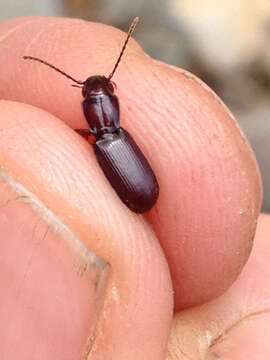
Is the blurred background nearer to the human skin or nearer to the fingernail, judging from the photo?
the human skin

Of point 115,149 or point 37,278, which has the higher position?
point 115,149

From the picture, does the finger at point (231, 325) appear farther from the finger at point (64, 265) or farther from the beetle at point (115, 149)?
the beetle at point (115, 149)

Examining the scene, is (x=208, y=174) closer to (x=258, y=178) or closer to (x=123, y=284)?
(x=258, y=178)

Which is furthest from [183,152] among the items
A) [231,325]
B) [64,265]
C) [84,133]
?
[231,325]

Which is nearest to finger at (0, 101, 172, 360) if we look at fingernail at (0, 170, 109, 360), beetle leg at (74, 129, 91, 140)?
fingernail at (0, 170, 109, 360)

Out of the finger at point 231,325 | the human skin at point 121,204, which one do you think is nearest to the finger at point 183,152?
the human skin at point 121,204

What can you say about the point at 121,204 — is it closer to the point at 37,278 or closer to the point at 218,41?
the point at 37,278

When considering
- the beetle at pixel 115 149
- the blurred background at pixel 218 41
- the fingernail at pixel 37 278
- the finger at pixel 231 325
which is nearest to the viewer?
the fingernail at pixel 37 278

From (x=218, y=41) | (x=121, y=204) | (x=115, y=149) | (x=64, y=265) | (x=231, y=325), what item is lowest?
(x=231, y=325)
